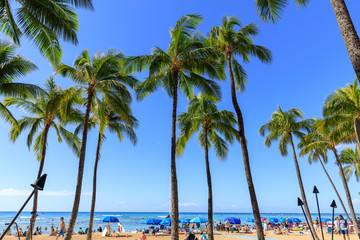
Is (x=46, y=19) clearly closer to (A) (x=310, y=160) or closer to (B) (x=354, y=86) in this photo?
(B) (x=354, y=86)

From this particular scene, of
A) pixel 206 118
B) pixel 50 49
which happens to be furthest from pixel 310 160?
pixel 50 49

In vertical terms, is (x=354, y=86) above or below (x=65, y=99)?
above

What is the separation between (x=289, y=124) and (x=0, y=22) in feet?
68.0

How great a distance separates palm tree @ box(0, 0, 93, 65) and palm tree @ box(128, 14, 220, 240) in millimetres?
4265

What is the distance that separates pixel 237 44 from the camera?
13445 mm

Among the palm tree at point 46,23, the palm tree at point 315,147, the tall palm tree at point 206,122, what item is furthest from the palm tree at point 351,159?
the palm tree at point 46,23

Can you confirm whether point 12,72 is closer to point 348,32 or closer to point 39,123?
point 39,123

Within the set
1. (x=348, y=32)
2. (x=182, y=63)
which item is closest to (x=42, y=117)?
(x=182, y=63)

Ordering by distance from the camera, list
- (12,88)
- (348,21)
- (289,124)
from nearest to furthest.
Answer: (348,21) → (12,88) → (289,124)

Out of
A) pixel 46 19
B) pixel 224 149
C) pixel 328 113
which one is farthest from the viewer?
pixel 224 149

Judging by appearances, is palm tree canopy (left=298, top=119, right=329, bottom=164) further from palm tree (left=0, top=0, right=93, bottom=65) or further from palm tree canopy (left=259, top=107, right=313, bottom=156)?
palm tree (left=0, top=0, right=93, bottom=65)

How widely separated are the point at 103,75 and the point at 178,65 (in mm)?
3929

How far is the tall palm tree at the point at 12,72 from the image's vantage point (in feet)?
37.2

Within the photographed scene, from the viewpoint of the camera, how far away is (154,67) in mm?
12570
